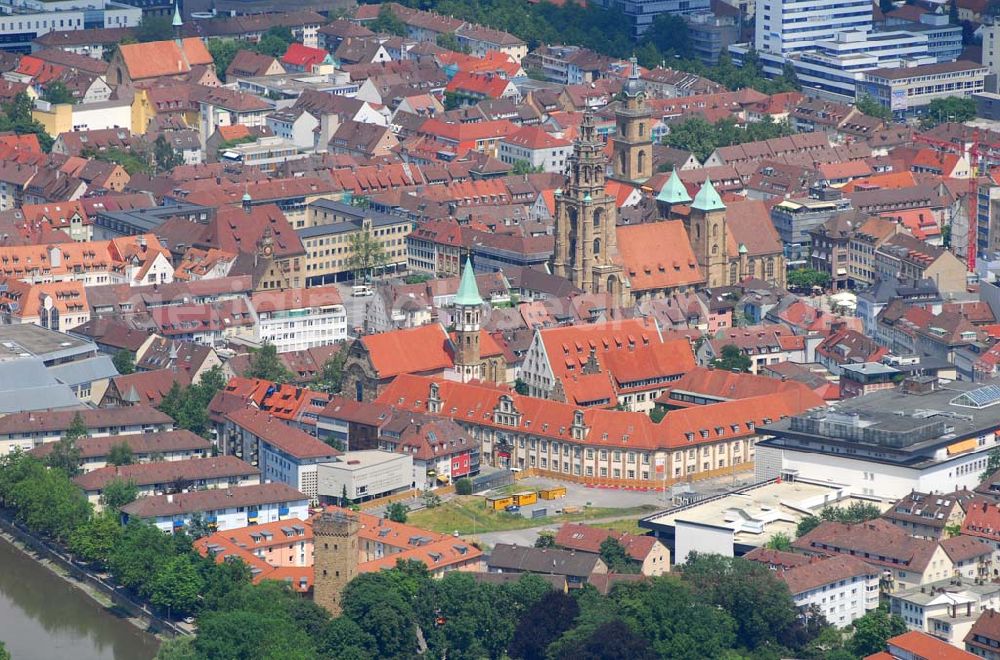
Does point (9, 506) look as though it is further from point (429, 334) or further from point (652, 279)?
Answer: point (652, 279)

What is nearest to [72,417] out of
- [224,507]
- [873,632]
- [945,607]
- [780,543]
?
[224,507]

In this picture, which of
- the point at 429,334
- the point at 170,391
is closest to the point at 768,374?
the point at 429,334

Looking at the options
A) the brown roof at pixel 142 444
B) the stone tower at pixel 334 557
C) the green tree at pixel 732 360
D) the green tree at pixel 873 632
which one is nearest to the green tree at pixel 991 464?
the green tree at pixel 873 632

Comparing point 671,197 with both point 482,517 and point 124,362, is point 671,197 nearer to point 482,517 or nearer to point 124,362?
point 124,362

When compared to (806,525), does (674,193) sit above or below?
above

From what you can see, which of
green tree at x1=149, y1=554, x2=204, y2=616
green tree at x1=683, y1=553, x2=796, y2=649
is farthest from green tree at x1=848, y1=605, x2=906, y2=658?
green tree at x1=149, y1=554, x2=204, y2=616

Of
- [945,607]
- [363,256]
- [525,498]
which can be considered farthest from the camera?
[363,256]
